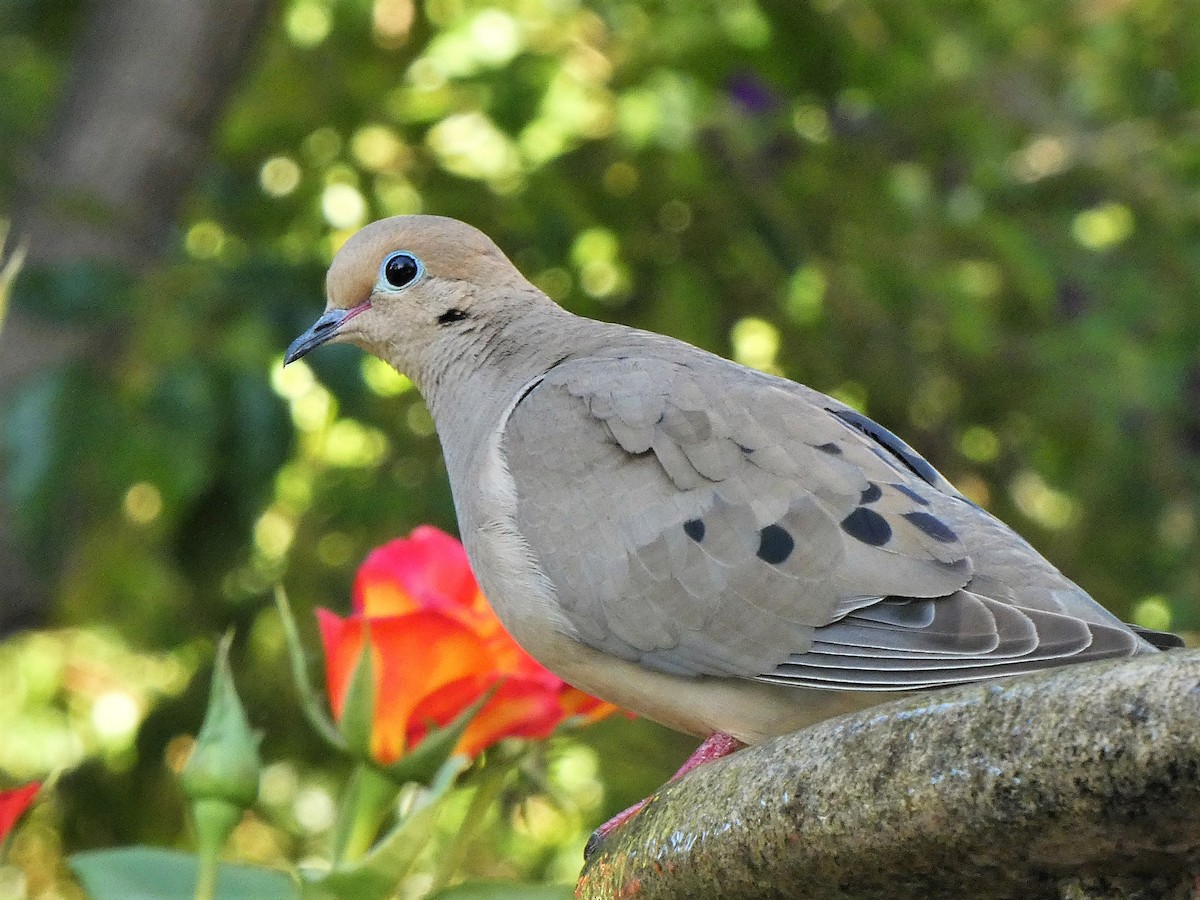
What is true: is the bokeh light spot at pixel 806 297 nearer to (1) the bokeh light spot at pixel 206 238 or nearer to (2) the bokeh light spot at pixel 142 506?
(1) the bokeh light spot at pixel 206 238

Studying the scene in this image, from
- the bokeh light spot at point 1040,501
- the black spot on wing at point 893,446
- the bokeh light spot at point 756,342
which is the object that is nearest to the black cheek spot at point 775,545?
the black spot on wing at point 893,446

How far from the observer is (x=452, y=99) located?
140 inches

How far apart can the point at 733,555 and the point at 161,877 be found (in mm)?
725

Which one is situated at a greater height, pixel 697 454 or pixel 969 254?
pixel 697 454

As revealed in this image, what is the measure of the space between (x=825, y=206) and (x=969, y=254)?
63 centimetres

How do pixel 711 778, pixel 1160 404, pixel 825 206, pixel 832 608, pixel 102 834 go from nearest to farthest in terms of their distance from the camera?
pixel 711 778
pixel 832 608
pixel 102 834
pixel 825 206
pixel 1160 404

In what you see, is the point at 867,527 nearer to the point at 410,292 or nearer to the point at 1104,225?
the point at 410,292

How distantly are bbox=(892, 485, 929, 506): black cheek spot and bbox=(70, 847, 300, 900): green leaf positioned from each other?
0.83m

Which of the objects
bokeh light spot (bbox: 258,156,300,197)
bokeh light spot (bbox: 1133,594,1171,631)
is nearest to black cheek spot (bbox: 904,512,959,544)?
bokeh light spot (bbox: 1133,594,1171,631)

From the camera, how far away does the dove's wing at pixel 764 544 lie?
5.50ft

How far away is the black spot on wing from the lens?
1.97 meters

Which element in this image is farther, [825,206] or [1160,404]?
[1160,404]

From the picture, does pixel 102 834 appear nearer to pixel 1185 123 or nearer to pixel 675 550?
pixel 675 550

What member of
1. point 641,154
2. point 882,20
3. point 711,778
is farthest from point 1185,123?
point 711,778
